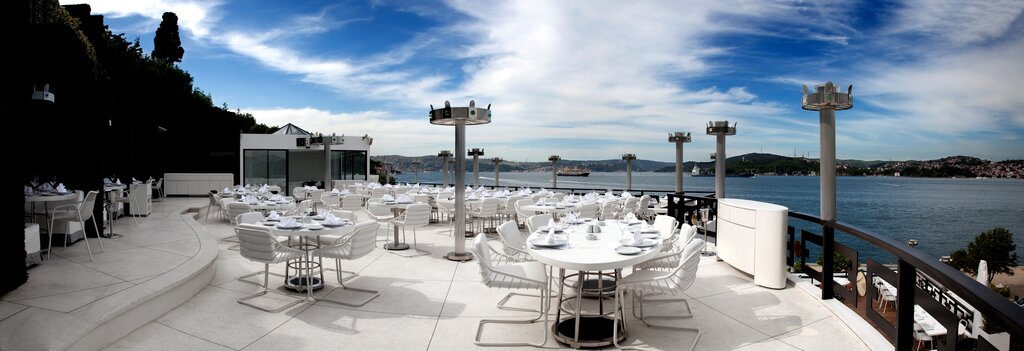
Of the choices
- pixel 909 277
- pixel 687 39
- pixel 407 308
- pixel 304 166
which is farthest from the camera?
pixel 304 166

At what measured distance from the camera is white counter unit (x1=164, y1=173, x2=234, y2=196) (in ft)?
56.0

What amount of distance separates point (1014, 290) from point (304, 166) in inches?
1502

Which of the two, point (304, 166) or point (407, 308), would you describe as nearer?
point (407, 308)

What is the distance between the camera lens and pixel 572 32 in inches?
417

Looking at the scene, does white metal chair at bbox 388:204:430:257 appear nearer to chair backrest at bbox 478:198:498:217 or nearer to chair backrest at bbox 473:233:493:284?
chair backrest at bbox 478:198:498:217

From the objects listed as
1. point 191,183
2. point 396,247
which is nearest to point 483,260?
point 396,247

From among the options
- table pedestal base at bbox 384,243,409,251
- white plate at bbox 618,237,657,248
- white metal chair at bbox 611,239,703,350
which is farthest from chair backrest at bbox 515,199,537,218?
white metal chair at bbox 611,239,703,350

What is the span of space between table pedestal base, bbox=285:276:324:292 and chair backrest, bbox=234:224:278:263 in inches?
18.2

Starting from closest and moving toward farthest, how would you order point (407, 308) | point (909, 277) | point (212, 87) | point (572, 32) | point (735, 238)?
point (909, 277) → point (407, 308) → point (735, 238) → point (572, 32) → point (212, 87)

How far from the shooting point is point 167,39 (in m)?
38.1

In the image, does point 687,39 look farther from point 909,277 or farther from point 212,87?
point 212,87

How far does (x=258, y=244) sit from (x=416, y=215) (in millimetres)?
3023

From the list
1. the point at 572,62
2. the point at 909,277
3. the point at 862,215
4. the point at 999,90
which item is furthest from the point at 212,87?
the point at 862,215

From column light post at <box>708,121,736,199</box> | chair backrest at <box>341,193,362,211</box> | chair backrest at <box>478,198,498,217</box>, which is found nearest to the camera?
chair backrest at <box>478,198,498,217</box>
